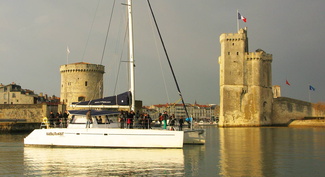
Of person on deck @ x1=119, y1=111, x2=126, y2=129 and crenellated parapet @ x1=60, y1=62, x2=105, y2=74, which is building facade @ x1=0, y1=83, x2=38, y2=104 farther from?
person on deck @ x1=119, y1=111, x2=126, y2=129

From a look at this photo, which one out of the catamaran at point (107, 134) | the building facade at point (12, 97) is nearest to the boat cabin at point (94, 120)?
the catamaran at point (107, 134)

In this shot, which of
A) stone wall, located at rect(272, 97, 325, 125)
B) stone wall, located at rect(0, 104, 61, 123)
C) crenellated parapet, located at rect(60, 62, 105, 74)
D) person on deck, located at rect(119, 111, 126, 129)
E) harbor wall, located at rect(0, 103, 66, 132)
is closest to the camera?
person on deck, located at rect(119, 111, 126, 129)

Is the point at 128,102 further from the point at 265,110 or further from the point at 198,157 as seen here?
the point at 265,110

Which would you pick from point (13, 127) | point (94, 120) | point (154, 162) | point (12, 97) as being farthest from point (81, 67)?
point (154, 162)

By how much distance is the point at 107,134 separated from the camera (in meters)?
14.4

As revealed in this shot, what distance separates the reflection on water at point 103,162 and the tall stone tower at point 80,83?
2244 centimetres

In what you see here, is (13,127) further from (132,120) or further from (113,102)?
(132,120)

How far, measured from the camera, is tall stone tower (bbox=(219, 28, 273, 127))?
4938 cm

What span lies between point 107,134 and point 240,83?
37310 millimetres

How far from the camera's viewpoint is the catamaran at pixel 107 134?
14.3 meters

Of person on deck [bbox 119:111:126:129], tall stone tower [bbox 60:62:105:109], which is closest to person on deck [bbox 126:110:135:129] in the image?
person on deck [bbox 119:111:126:129]

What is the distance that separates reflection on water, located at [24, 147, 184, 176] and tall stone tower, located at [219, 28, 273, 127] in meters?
36.1

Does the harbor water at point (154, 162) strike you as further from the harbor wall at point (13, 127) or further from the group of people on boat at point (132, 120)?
the harbor wall at point (13, 127)

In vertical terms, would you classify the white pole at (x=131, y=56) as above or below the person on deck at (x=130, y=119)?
above
